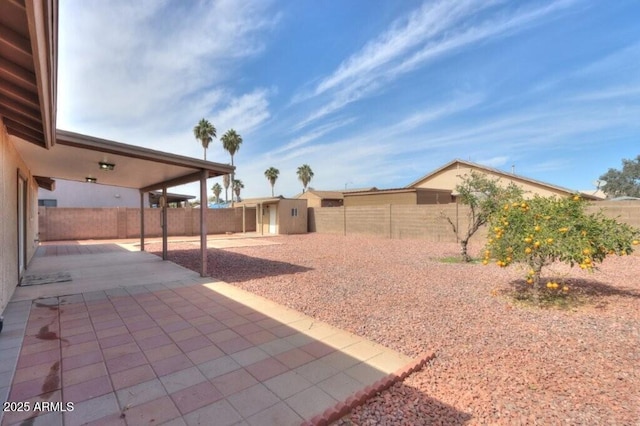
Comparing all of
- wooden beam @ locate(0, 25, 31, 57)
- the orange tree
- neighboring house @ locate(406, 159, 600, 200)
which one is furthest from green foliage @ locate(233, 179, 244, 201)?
wooden beam @ locate(0, 25, 31, 57)

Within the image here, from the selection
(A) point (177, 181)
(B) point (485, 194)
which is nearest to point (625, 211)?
(B) point (485, 194)

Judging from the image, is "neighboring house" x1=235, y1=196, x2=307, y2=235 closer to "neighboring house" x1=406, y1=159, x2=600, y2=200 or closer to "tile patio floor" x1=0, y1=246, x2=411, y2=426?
"neighboring house" x1=406, y1=159, x2=600, y2=200

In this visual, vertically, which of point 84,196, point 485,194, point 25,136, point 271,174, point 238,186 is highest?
point 271,174

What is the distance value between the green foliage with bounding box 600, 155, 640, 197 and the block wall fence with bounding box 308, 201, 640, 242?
41172mm

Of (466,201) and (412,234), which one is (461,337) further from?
(412,234)

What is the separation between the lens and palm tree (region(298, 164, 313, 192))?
46688 mm

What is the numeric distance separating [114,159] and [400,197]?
55.8ft

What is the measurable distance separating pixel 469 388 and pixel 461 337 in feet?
3.72

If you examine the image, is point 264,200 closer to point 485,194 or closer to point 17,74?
point 485,194

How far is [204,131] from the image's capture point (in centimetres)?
3012

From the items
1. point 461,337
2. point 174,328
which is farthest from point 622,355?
point 174,328

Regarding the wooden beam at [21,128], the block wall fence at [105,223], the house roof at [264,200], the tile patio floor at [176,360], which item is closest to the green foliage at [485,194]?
the tile patio floor at [176,360]

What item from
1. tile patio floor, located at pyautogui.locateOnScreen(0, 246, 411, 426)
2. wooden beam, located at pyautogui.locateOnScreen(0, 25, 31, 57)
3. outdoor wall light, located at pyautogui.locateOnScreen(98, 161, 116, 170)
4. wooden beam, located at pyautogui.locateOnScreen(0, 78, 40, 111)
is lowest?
tile patio floor, located at pyautogui.locateOnScreen(0, 246, 411, 426)

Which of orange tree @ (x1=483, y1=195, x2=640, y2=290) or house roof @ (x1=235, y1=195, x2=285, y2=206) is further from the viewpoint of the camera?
house roof @ (x1=235, y1=195, x2=285, y2=206)
